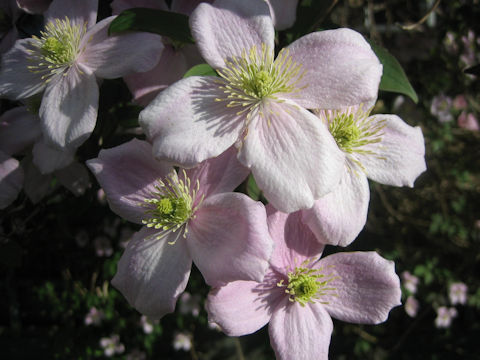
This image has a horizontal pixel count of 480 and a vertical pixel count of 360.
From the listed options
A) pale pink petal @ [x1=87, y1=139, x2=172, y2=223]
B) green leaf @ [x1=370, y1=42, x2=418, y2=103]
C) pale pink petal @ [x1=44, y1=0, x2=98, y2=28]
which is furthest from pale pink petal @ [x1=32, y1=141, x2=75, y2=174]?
green leaf @ [x1=370, y1=42, x2=418, y2=103]

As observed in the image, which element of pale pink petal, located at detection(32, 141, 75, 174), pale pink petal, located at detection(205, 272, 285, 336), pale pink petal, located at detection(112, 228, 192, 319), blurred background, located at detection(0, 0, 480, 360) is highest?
pale pink petal, located at detection(32, 141, 75, 174)

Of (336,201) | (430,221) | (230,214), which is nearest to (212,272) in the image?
(230,214)

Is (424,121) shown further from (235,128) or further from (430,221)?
(235,128)

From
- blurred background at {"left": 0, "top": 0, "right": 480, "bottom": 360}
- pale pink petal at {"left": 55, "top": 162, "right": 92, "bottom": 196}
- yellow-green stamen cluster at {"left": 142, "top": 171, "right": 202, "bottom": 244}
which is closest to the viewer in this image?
yellow-green stamen cluster at {"left": 142, "top": 171, "right": 202, "bottom": 244}

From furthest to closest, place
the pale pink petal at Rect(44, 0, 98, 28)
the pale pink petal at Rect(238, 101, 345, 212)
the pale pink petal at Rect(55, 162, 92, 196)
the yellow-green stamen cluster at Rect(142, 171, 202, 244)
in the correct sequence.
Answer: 1. the pale pink petal at Rect(55, 162, 92, 196)
2. the pale pink petal at Rect(44, 0, 98, 28)
3. the yellow-green stamen cluster at Rect(142, 171, 202, 244)
4. the pale pink petal at Rect(238, 101, 345, 212)

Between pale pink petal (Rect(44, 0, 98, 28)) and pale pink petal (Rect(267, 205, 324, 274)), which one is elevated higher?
pale pink petal (Rect(44, 0, 98, 28))

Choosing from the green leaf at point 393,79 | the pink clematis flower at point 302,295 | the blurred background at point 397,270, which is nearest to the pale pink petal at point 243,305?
the pink clematis flower at point 302,295

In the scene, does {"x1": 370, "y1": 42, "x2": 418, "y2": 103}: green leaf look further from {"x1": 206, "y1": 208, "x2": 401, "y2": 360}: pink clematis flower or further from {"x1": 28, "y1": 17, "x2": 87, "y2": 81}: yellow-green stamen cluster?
{"x1": 28, "y1": 17, "x2": 87, "y2": 81}: yellow-green stamen cluster

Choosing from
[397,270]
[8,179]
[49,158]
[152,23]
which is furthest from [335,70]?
[397,270]
